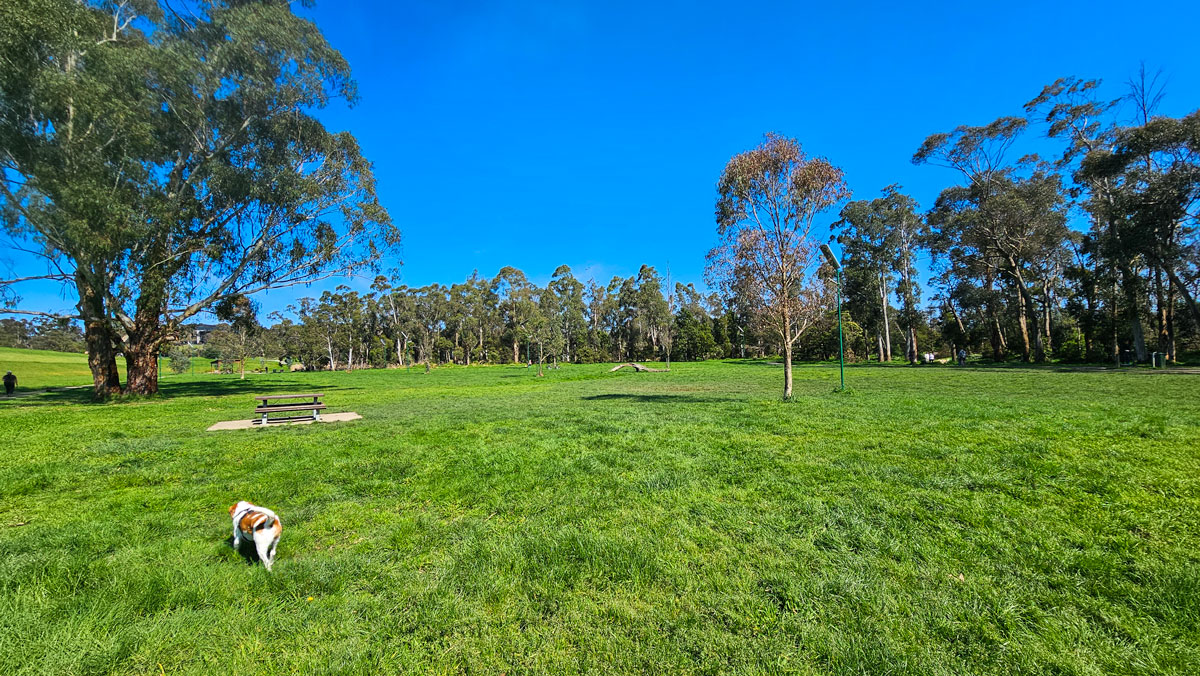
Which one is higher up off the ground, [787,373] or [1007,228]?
[1007,228]

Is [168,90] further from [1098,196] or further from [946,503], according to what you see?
[1098,196]

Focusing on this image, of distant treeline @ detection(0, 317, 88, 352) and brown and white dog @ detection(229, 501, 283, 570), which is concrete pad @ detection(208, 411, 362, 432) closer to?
brown and white dog @ detection(229, 501, 283, 570)

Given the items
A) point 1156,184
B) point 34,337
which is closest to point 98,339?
point 1156,184

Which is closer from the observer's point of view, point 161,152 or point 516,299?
point 161,152

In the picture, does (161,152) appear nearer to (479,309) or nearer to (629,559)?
(629,559)

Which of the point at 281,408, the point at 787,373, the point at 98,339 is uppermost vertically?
the point at 98,339

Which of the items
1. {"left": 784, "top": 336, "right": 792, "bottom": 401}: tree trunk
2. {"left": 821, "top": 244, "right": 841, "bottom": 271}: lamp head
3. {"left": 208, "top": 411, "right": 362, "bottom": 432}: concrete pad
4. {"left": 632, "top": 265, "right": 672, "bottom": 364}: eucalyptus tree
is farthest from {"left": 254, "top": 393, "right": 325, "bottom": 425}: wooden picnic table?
{"left": 632, "top": 265, "right": 672, "bottom": 364}: eucalyptus tree

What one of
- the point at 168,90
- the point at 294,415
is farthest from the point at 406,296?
the point at 294,415

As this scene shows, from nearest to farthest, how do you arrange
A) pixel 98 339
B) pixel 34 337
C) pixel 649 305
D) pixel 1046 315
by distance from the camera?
pixel 98 339 < pixel 1046 315 < pixel 649 305 < pixel 34 337

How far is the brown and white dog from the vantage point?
10.6 ft

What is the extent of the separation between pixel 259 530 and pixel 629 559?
271cm

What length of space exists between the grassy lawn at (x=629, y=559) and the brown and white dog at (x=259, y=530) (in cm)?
13

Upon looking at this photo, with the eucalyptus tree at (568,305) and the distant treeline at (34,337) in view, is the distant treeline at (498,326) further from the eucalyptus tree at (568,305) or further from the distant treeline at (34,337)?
the distant treeline at (34,337)

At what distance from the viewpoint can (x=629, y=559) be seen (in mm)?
3213
